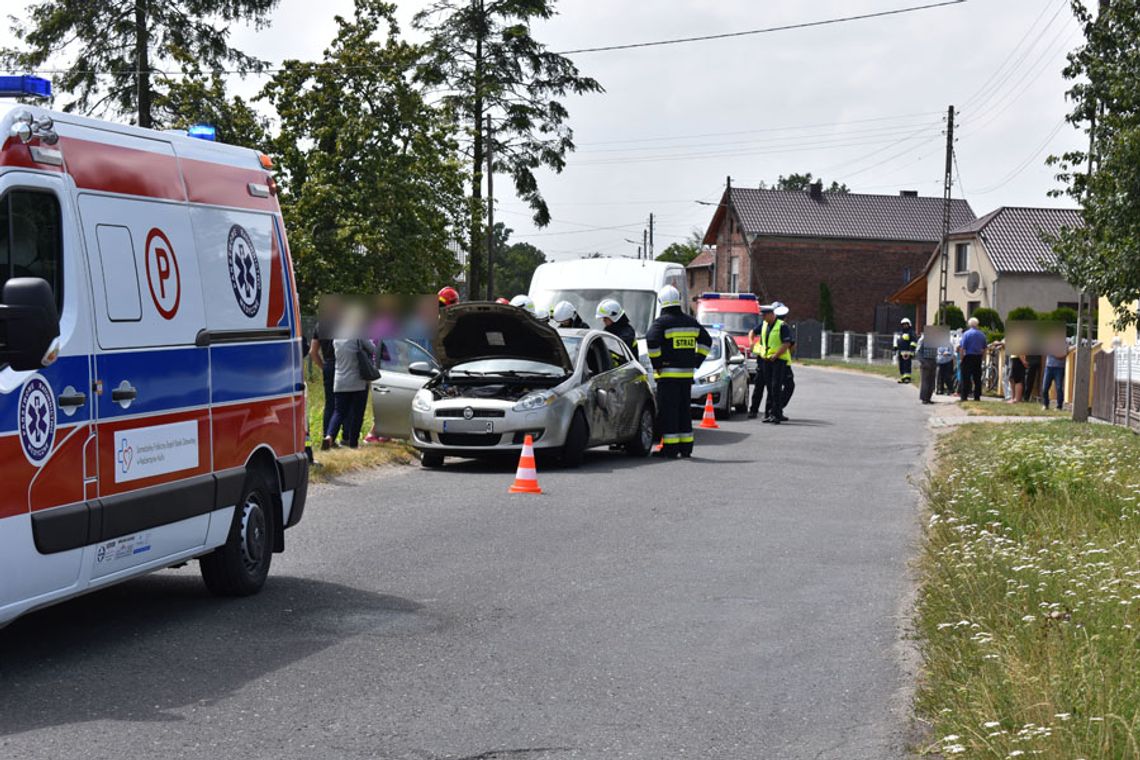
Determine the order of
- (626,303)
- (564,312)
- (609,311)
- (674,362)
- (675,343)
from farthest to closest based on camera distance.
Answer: (626,303)
(564,312)
(609,311)
(674,362)
(675,343)

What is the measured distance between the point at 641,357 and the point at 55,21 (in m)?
19.2

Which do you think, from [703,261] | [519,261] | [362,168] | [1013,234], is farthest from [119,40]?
[519,261]

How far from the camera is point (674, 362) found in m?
18.3

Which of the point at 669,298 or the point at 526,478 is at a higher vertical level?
the point at 669,298

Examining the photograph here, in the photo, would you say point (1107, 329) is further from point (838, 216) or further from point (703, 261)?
point (703, 261)

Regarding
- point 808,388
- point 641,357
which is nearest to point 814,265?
point 808,388

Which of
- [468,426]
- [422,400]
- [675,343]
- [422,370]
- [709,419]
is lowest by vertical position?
[709,419]

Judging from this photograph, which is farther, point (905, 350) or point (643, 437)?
point (905, 350)

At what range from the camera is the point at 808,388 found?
131ft

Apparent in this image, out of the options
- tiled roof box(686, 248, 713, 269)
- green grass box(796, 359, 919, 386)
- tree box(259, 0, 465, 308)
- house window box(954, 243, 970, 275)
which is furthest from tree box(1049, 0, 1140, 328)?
tiled roof box(686, 248, 713, 269)

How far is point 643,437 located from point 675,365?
3.08ft

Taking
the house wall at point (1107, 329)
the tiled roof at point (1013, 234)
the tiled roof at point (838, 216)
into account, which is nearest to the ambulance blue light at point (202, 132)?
the house wall at point (1107, 329)

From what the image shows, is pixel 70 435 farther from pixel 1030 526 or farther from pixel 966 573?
pixel 1030 526

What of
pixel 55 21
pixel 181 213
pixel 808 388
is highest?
pixel 55 21
